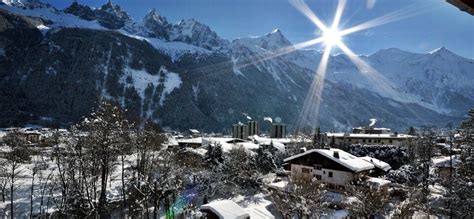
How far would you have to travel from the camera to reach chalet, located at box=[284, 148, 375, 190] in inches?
1564

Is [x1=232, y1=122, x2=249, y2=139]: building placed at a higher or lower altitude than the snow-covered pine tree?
higher

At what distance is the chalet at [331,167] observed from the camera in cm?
3972

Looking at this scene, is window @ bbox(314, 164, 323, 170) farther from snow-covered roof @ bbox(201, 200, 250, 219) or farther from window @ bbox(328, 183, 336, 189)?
snow-covered roof @ bbox(201, 200, 250, 219)

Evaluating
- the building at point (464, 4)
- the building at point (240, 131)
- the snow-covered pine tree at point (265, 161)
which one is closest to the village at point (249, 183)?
the snow-covered pine tree at point (265, 161)

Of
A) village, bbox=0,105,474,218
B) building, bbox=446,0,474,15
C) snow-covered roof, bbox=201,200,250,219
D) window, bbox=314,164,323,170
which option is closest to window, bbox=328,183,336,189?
village, bbox=0,105,474,218

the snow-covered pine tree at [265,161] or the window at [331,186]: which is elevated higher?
the snow-covered pine tree at [265,161]

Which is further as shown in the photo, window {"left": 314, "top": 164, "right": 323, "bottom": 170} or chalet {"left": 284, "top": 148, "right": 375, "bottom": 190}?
window {"left": 314, "top": 164, "right": 323, "bottom": 170}

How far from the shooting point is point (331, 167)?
41.3 meters

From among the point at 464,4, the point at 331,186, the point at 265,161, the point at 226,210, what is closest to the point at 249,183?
the point at 265,161

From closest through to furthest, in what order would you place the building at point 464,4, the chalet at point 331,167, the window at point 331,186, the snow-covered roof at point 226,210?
the building at point 464,4, the snow-covered roof at point 226,210, the chalet at point 331,167, the window at point 331,186

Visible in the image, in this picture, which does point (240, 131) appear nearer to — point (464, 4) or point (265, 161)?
point (265, 161)

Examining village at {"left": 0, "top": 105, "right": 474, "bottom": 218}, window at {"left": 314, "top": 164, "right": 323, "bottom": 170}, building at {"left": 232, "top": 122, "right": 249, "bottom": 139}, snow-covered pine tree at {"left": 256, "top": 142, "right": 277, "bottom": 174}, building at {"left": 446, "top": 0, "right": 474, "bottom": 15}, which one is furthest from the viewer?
building at {"left": 232, "top": 122, "right": 249, "bottom": 139}

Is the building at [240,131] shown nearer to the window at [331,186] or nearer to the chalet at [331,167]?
the chalet at [331,167]

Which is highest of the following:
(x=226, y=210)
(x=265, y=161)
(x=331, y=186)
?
(x=265, y=161)
